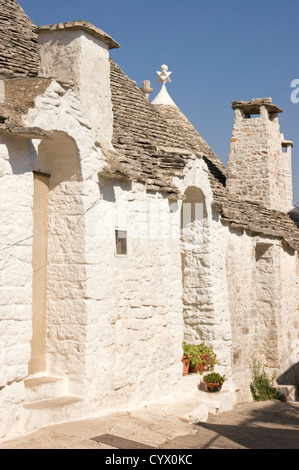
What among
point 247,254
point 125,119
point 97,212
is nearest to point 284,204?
point 247,254

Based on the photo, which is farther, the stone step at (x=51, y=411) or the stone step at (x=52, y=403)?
the stone step at (x=52, y=403)

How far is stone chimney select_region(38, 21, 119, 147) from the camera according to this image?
755cm

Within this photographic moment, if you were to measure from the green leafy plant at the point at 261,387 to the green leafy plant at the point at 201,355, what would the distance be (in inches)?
88.7

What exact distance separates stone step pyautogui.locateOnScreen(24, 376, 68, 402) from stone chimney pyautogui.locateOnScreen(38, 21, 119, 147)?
3121 millimetres

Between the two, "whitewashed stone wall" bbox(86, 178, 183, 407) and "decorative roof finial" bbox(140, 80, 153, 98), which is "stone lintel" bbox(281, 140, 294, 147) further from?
"whitewashed stone wall" bbox(86, 178, 183, 407)

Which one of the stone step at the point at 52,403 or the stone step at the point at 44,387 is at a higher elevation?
the stone step at the point at 44,387

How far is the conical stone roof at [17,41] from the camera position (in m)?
8.37

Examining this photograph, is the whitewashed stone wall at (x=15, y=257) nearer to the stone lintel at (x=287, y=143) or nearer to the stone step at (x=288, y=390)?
the stone step at (x=288, y=390)

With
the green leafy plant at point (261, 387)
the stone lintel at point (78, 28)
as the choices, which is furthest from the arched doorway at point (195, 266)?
the stone lintel at point (78, 28)

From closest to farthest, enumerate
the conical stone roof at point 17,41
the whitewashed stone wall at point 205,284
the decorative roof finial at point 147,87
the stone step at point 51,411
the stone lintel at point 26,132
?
the stone lintel at point 26,132 < the stone step at point 51,411 < the conical stone roof at point 17,41 < the whitewashed stone wall at point 205,284 < the decorative roof finial at point 147,87

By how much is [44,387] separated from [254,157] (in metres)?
8.65

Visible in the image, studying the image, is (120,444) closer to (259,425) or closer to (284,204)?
(259,425)

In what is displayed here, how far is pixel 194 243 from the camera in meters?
10.6

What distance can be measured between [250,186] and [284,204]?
4.44 ft
